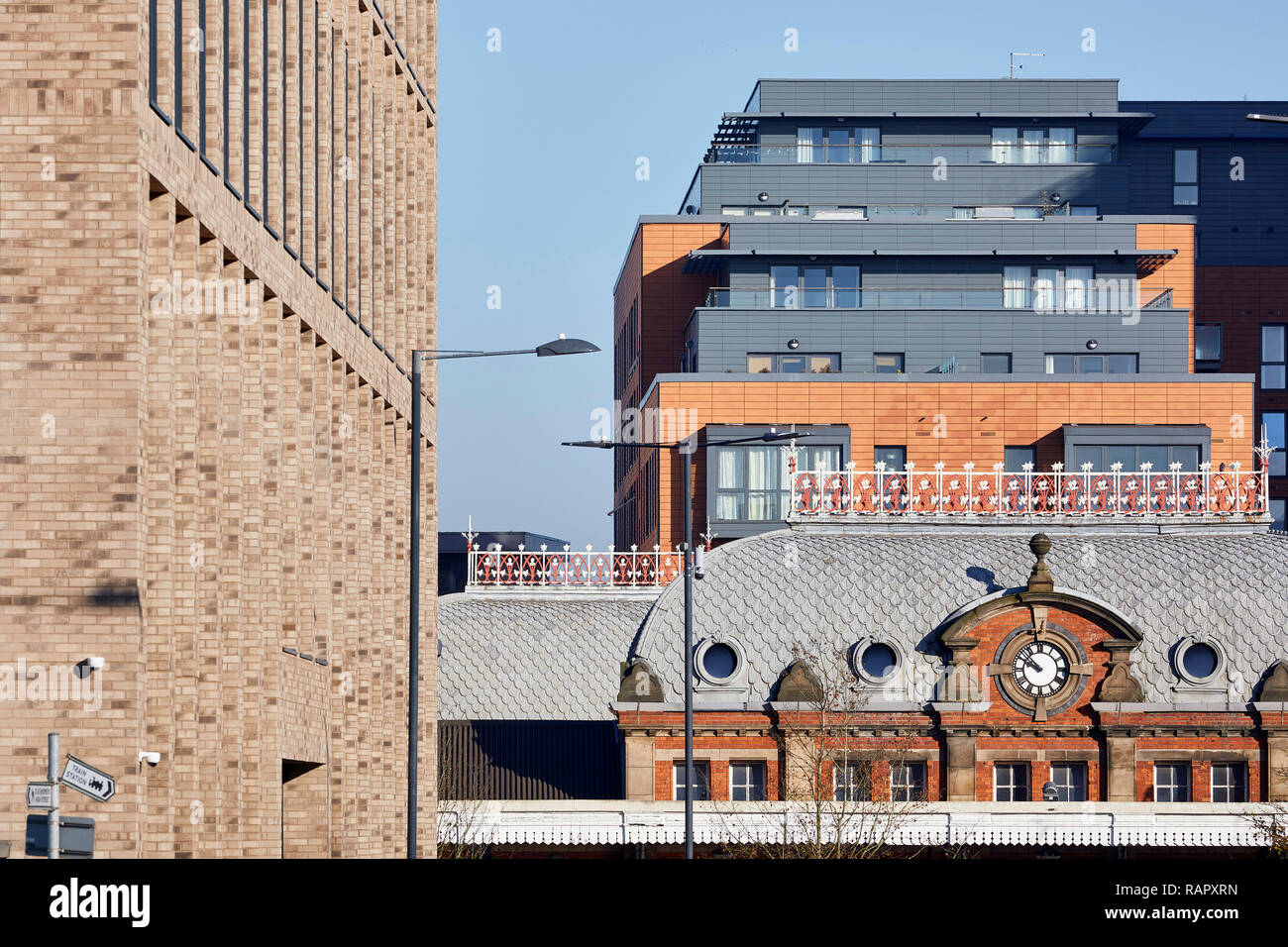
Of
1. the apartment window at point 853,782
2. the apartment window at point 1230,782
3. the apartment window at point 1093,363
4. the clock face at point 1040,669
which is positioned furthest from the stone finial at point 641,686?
the apartment window at point 1093,363

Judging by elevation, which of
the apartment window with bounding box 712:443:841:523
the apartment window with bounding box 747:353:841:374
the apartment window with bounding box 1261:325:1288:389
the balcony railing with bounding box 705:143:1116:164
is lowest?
the apartment window with bounding box 712:443:841:523

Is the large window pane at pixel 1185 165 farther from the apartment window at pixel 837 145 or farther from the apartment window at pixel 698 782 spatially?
the apartment window at pixel 698 782

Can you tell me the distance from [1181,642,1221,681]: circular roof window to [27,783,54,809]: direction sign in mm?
37237

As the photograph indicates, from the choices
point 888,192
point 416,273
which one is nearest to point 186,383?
point 416,273

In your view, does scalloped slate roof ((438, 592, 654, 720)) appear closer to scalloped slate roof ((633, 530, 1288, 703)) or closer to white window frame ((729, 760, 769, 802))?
scalloped slate roof ((633, 530, 1288, 703))

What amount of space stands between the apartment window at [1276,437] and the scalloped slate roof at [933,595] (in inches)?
2032

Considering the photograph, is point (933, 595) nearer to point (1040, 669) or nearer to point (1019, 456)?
point (1040, 669)

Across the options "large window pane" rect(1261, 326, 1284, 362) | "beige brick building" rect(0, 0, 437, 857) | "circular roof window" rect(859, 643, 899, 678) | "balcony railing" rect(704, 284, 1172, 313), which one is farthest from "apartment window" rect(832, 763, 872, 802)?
"large window pane" rect(1261, 326, 1284, 362)

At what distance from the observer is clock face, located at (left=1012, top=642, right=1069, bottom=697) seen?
5169 centimetres

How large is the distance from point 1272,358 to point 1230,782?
58.5 metres

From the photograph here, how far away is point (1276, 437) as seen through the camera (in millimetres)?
105938

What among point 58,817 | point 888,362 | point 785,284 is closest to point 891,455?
point 888,362

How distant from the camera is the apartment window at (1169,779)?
5197 cm
